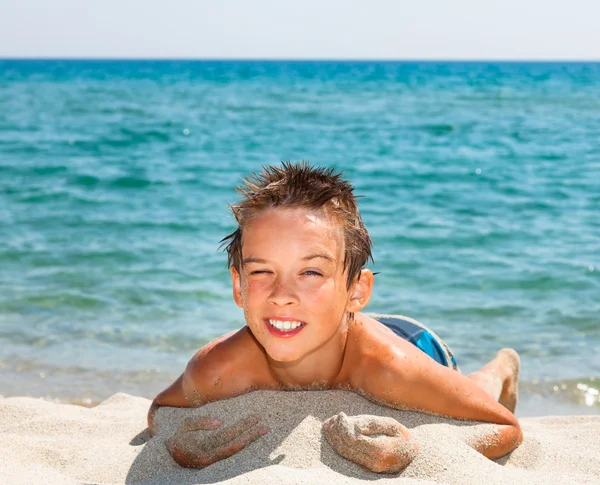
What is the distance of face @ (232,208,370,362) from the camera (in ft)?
8.23

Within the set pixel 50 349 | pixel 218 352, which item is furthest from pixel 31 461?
pixel 50 349

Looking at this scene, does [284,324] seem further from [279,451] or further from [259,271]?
[279,451]

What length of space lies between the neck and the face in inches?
7.9

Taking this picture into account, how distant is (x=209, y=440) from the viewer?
262cm

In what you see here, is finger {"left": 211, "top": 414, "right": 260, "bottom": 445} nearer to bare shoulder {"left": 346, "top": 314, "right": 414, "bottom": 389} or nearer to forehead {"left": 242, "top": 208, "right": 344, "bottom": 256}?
bare shoulder {"left": 346, "top": 314, "right": 414, "bottom": 389}

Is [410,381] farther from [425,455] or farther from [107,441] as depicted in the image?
[107,441]

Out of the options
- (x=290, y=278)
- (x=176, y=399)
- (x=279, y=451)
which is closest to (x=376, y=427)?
(x=279, y=451)

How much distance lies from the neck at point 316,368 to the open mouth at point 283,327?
288mm

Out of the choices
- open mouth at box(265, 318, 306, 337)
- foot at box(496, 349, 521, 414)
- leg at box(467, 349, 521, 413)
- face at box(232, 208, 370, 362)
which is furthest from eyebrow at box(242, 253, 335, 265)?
foot at box(496, 349, 521, 414)

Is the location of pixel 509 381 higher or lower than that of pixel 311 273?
lower

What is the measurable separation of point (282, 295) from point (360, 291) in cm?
40

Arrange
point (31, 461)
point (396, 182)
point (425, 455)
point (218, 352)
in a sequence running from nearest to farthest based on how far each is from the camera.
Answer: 1. point (425, 455)
2. point (31, 461)
3. point (218, 352)
4. point (396, 182)

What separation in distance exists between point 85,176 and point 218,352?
8.90m

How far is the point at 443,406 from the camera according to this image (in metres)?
2.79
